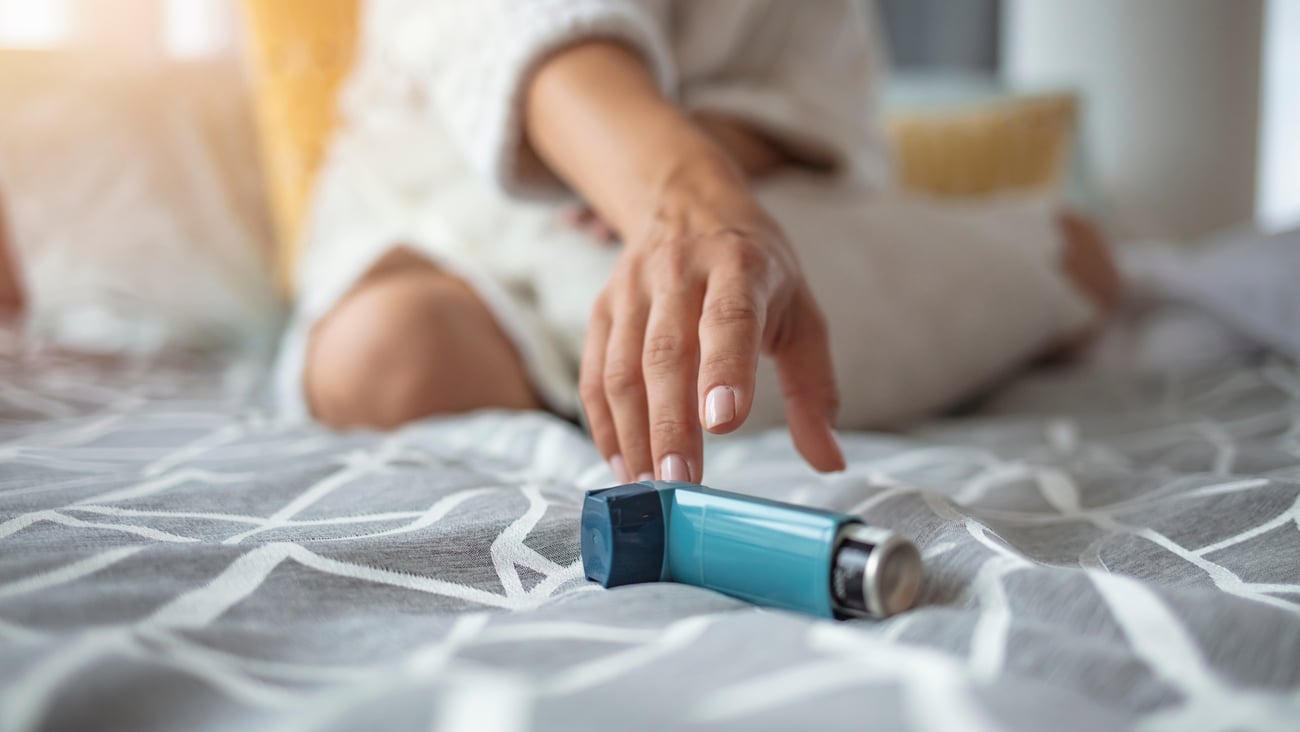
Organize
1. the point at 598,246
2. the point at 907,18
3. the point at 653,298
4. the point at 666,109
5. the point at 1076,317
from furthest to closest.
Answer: the point at 907,18
the point at 1076,317
the point at 598,246
the point at 666,109
the point at 653,298

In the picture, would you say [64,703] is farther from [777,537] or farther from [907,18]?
[907,18]

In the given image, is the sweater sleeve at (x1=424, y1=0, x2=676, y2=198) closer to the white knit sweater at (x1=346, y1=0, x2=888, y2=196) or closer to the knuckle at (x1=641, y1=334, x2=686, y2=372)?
the white knit sweater at (x1=346, y1=0, x2=888, y2=196)

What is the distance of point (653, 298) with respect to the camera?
1.66ft

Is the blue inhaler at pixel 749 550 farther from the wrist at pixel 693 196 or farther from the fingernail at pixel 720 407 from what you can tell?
the wrist at pixel 693 196

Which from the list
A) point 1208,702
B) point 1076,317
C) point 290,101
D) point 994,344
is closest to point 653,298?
point 1208,702

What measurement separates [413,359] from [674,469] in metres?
0.39

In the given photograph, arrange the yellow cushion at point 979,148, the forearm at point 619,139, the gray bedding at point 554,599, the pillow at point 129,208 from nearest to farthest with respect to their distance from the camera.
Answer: the gray bedding at point 554,599 < the forearm at point 619,139 < the pillow at point 129,208 < the yellow cushion at point 979,148

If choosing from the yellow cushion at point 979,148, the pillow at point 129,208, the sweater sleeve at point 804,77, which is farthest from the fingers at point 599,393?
the yellow cushion at point 979,148

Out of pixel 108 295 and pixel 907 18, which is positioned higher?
pixel 907 18

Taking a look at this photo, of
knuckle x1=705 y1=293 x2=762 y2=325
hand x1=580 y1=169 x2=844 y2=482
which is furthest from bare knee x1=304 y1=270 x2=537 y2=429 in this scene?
knuckle x1=705 y1=293 x2=762 y2=325

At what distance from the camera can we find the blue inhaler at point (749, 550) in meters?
0.36

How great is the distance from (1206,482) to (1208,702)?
301 millimetres

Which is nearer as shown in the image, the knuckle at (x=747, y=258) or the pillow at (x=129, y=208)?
the knuckle at (x=747, y=258)

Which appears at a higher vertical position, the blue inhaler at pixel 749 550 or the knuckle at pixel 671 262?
the knuckle at pixel 671 262
